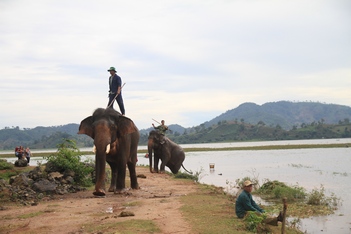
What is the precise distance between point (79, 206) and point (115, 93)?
4668mm

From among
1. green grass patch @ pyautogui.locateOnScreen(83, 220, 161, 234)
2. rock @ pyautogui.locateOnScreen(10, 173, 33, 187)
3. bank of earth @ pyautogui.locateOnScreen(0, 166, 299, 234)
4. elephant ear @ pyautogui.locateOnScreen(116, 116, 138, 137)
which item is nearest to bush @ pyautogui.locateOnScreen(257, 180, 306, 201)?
bank of earth @ pyautogui.locateOnScreen(0, 166, 299, 234)

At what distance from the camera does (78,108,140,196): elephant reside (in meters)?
13.8

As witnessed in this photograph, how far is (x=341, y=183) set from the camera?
25688 millimetres

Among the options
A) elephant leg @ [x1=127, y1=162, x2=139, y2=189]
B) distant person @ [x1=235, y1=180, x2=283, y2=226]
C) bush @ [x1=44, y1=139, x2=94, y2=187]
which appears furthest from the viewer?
bush @ [x1=44, y1=139, x2=94, y2=187]

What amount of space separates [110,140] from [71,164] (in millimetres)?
4372

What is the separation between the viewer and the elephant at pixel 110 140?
1383 cm

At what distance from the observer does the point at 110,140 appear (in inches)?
557

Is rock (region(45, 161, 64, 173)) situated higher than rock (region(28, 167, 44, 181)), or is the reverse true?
rock (region(45, 161, 64, 173))

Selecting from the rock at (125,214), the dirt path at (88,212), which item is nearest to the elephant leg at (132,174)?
the dirt path at (88,212)

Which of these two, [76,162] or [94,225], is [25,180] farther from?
[94,225]

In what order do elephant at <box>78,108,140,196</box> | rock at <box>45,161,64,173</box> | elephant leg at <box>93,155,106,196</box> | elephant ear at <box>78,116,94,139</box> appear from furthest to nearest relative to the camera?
1. rock at <box>45,161,64,173</box>
2. elephant ear at <box>78,116,94,139</box>
3. elephant at <box>78,108,140,196</box>
4. elephant leg at <box>93,155,106,196</box>

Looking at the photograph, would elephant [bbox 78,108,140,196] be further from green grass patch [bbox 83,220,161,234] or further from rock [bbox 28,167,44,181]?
green grass patch [bbox 83,220,161,234]

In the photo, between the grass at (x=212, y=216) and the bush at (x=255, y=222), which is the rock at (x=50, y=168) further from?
the bush at (x=255, y=222)

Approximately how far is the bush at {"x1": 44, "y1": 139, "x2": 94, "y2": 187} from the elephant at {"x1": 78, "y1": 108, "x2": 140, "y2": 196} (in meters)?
2.51
